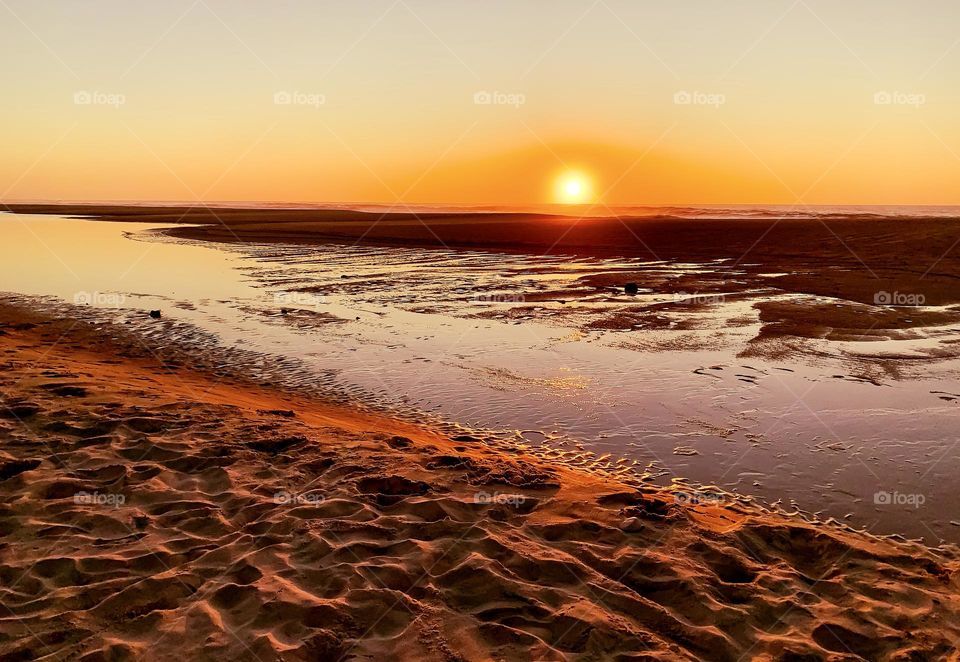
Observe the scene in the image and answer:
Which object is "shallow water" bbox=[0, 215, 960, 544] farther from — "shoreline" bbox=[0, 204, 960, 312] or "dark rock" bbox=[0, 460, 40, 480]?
"dark rock" bbox=[0, 460, 40, 480]

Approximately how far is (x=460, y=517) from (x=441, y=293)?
13.8m

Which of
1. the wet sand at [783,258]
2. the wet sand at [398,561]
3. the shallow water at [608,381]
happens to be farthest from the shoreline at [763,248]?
the wet sand at [398,561]

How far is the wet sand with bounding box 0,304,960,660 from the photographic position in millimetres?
4027

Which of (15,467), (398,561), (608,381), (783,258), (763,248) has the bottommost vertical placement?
(398,561)

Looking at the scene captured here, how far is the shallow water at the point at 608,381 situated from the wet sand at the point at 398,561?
922 millimetres

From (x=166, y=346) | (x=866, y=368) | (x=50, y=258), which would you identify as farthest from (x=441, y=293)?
→ (x=50, y=258)

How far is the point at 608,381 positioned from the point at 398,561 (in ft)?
19.8

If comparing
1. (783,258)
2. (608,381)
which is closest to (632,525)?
(608,381)

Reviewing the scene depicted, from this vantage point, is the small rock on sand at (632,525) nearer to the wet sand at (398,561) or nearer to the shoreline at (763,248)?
the wet sand at (398,561)

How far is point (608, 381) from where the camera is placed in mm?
10141

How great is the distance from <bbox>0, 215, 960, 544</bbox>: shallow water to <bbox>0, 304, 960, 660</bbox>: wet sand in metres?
0.92

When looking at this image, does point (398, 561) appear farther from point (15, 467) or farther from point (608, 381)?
point (608, 381)

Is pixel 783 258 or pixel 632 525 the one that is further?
pixel 783 258

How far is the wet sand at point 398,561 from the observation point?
4027mm
